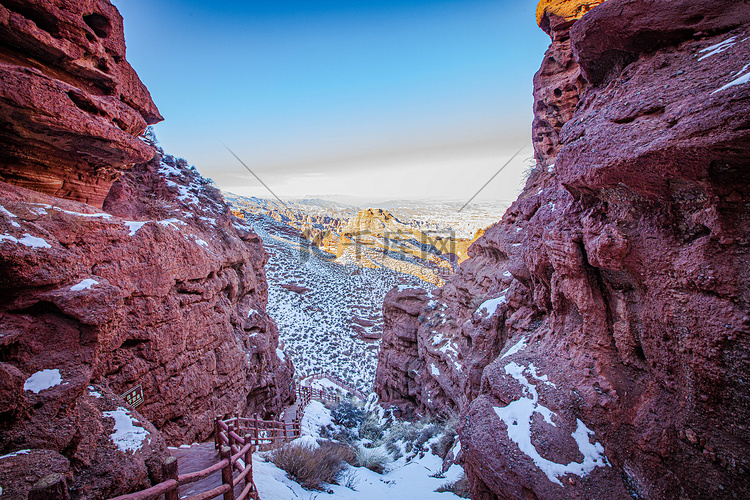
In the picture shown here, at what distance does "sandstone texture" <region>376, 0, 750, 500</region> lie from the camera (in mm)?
2928

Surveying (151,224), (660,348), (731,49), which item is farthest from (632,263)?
(151,224)

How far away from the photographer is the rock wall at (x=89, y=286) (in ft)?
11.8

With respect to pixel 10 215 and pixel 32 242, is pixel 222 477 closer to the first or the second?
pixel 32 242

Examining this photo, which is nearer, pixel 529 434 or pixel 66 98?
pixel 529 434

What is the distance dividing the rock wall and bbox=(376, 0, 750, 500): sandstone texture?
529 centimetres

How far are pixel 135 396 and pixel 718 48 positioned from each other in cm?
1056

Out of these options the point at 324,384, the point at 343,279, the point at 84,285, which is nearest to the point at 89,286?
the point at 84,285

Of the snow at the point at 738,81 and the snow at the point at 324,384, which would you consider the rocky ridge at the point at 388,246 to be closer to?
the snow at the point at 324,384

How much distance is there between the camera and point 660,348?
145 inches

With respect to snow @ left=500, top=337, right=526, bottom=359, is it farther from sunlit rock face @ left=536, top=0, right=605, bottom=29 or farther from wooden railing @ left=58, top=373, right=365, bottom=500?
sunlit rock face @ left=536, top=0, right=605, bottom=29

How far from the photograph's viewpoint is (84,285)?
431 cm

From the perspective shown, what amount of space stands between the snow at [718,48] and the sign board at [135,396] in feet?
34.0

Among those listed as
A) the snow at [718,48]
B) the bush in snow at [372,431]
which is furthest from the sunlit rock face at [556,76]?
the bush in snow at [372,431]

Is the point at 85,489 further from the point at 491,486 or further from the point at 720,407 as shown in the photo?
the point at 720,407
